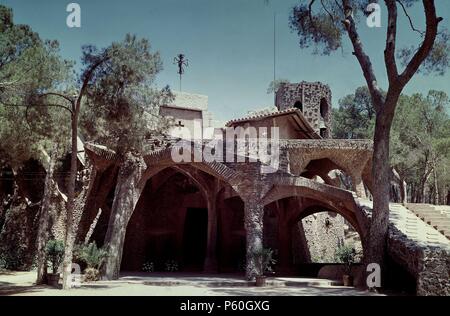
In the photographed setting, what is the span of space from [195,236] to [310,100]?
13.9 metres

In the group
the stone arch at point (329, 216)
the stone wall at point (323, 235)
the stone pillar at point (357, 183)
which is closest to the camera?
the stone arch at point (329, 216)

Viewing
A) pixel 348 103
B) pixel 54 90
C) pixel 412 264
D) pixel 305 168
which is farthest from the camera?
pixel 348 103

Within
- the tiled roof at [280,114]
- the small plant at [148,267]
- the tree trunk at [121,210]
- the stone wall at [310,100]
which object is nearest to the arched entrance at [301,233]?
the tiled roof at [280,114]

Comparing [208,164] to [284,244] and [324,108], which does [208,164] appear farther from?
[324,108]

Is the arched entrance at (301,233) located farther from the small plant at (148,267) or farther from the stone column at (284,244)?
the small plant at (148,267)

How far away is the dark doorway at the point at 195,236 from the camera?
22.7 meters

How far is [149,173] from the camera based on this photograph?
16.0 metres

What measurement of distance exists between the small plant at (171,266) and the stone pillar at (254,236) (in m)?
6.33

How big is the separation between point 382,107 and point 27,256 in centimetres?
1658

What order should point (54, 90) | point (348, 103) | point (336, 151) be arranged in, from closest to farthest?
point (54, 90) → point (336, 151) → point (348, 103)

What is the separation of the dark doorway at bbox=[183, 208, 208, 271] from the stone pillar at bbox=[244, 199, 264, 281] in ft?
25.8
